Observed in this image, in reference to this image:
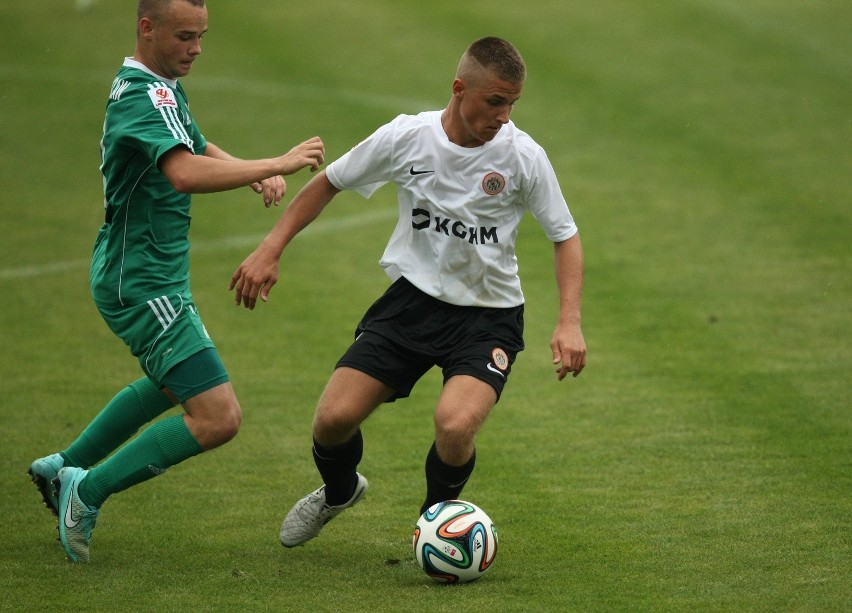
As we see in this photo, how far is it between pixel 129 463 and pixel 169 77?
1749 mm

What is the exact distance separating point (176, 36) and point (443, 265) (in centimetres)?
156

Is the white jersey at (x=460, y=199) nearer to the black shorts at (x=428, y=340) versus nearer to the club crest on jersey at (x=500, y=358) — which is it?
the black shorts at (x=428, y=340)

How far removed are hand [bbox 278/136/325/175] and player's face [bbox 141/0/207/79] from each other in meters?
0.67

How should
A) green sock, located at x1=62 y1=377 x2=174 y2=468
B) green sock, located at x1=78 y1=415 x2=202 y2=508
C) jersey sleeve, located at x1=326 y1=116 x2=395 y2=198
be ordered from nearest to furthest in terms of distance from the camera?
green sock, located at x1=78 y1=415 x2=202 y2=508 < jersey sleeve, located at x1=326 y1=116 x2=395 y2=198 < green sock, located at x1=62 y1=377 x2=174 y2=468

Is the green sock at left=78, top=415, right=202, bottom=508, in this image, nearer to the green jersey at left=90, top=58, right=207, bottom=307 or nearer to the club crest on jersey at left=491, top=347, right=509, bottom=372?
the green jersey at left=90, top=58, right=207, bottom=307

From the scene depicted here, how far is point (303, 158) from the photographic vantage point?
552 centimetres

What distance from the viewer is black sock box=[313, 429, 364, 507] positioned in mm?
6086

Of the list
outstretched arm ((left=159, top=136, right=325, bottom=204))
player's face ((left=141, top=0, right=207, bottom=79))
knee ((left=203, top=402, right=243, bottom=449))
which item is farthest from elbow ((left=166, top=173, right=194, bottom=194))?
knee ((left=203, top=402, right=243, bottom=449))

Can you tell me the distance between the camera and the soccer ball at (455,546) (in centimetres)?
555

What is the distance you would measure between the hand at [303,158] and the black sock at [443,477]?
4.49ft

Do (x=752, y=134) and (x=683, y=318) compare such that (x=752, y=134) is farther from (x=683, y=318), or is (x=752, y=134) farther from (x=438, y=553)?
(x=438, y=553)

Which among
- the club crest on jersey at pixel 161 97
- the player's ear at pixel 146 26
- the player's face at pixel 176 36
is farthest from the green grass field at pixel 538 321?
the player's ear at pixel 146 26

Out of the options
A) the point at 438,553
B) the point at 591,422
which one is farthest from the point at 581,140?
the point at 438,553

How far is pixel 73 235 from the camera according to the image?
40.5 feet
